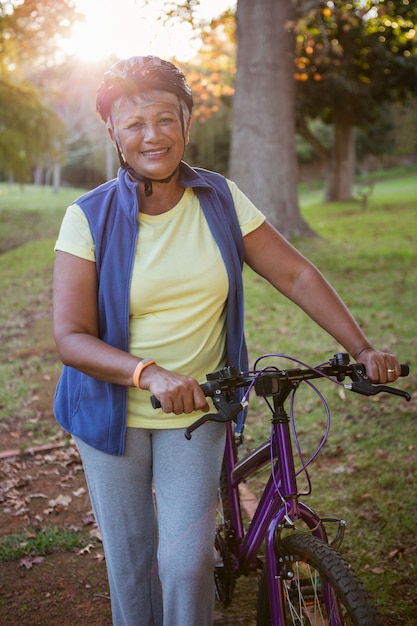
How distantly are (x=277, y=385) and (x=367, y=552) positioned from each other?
2367 millimetres

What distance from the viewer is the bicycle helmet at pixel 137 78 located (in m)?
2.54

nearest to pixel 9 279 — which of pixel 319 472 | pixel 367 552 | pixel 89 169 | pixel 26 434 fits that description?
pixel 26 434

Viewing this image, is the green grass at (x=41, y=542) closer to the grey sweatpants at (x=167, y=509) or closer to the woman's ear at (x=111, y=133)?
the grey sweatpants at (x=167, y=509)

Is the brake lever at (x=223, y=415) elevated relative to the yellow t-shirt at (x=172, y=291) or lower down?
lower down

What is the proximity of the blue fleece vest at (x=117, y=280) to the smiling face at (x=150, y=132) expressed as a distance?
0.08m

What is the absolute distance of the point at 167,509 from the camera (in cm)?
260

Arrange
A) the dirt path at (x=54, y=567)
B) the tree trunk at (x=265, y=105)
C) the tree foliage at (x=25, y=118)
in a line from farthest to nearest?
the tree foliage at (x=25, y=118)
the tree trunk at (x=265, y=105)
the dirt path at (x=54, y=567)

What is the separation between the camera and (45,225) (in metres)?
25.5

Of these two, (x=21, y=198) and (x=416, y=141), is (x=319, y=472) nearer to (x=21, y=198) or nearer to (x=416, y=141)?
(x=21, y=198)

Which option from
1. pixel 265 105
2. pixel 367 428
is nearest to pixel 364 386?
pixel 367 428

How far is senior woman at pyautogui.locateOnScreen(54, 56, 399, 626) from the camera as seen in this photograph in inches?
97.8

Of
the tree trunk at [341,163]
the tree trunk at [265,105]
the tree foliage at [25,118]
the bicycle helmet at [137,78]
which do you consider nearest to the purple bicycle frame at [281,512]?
the bicycle helmet at [137,78]

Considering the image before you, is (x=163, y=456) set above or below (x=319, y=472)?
above

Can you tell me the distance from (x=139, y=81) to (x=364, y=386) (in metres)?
1.29
